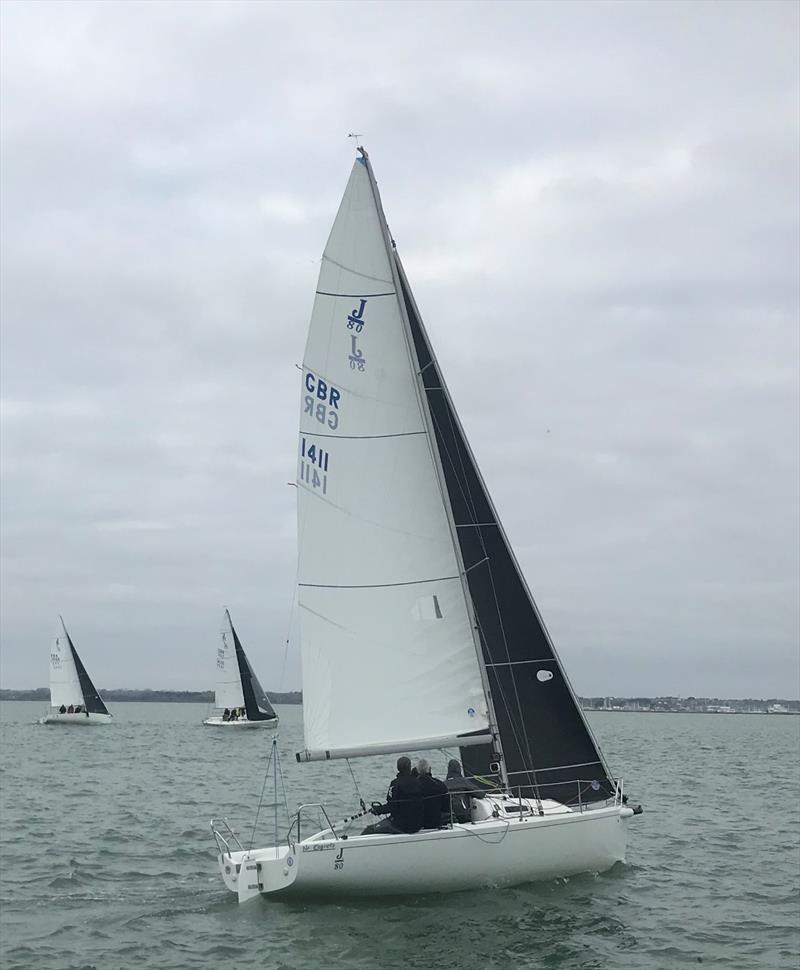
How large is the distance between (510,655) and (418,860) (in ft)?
11.2

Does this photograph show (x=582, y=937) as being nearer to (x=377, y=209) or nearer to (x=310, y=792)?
(x=377, y=209)

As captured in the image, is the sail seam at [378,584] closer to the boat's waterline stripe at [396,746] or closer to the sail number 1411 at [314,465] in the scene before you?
the sail number 1411 at [314,465]

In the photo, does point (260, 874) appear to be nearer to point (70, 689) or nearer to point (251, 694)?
point (251, 694)

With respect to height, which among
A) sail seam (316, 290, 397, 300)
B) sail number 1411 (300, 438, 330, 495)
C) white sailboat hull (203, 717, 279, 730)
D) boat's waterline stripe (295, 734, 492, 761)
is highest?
sail seam (316, 290, 397, 300)

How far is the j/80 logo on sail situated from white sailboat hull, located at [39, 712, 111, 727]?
174 ft

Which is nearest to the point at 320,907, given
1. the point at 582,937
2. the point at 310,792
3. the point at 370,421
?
the point at 582,937

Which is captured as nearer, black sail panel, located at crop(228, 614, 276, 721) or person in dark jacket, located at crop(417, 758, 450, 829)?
person in dark jacket, located at crop(417, 758, 450, 829)

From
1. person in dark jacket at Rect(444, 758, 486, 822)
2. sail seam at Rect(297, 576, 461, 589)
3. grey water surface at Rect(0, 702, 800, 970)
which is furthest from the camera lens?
sail seam at Rect(297, 576, 461, 589)

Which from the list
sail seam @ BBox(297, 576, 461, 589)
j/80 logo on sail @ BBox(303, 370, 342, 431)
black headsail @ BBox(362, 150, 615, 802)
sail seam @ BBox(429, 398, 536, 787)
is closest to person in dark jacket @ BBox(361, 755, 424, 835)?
black headsail @ BBox(362, 150, 615, 802)

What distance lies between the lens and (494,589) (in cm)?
1532

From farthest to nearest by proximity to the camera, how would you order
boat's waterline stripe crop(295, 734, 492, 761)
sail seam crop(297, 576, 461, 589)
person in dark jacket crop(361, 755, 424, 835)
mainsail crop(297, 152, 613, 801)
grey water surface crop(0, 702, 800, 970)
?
1. sail seam crop(297, 576, 461, 589)
2. mainsail crop(297, 152, 613, 801)
3. boat's waterline stripe crop(295, 734, 492, 761)
4. person in dark jacket crop(361, 755, 424, 835)
5. grey water surface crop(0, 702, 800, 970)

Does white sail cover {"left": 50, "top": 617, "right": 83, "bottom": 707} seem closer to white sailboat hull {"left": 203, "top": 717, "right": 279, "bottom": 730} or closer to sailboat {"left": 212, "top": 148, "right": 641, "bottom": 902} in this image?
white sailboat hull {"left": 203, "top": 717, "right": 279, "bottom": 730}

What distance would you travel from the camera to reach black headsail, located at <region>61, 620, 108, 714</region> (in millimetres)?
62781

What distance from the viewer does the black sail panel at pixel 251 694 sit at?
5822 centimetres
